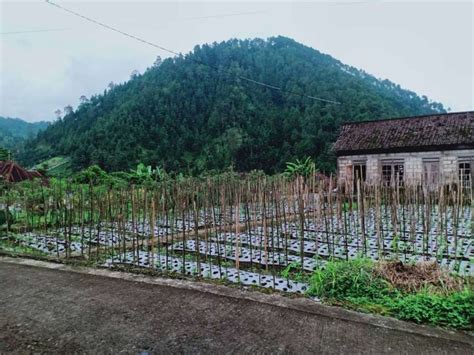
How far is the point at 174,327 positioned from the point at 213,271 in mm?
1404

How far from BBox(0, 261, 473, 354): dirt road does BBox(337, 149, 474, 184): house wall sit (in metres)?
9.21

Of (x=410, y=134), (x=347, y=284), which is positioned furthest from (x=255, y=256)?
(x=410, y=134)

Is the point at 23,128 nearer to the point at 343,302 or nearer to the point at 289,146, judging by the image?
the point at 289,146

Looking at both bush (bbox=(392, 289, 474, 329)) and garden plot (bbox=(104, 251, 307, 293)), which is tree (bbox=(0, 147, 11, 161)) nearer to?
garden plot (bbox=(104, 251, 307, 293))

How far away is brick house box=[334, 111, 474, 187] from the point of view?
11.9m

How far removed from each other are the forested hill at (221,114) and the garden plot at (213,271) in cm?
1955

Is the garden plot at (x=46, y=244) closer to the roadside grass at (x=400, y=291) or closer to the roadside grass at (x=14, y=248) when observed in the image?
the roadside grass at (x=14, y=248)

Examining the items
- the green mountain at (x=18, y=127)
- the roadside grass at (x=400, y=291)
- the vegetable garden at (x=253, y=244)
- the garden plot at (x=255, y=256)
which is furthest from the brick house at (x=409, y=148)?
the green mountain at (x=18, y=127)

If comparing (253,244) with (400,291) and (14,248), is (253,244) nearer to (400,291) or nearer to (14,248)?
(400,291)

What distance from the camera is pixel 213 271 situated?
3758 millimetres

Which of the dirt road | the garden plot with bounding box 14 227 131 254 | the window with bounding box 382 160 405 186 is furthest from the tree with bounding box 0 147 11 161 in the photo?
the window with bounding box 382 160 405 186

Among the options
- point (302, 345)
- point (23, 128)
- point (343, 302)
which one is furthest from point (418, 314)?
point (23, 128)

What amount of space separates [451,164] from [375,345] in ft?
40.2

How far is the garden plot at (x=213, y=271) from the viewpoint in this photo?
3.25m
